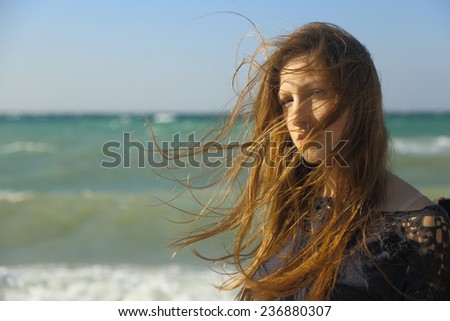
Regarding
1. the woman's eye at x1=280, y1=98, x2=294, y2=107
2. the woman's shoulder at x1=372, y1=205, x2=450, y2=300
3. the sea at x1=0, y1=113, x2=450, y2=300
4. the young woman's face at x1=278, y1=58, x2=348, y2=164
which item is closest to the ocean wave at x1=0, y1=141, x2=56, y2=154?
the sea at x1=0, y1=113, x2=450, y2=300

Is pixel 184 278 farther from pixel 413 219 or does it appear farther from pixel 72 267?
pixel 413 219

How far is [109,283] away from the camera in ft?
18.7

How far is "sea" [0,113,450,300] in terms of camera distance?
5.33m

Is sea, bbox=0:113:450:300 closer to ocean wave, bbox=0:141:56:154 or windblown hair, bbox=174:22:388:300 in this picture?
windblown hair, bbox=174:22:388:300

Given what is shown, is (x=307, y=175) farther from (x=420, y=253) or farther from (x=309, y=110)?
(x=420, y=253)

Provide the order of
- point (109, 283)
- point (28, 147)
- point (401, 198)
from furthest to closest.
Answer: point (28, 147)
point (109, 283)
point (401, 198)

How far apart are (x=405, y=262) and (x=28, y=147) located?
17.1 m

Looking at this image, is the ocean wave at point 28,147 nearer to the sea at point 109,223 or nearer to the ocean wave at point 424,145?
the sea at point 109,223

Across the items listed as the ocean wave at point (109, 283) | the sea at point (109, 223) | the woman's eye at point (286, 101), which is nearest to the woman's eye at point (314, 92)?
the woman's eye at point (286, 101)

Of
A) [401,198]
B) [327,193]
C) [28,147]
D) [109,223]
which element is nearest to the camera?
[401,198]

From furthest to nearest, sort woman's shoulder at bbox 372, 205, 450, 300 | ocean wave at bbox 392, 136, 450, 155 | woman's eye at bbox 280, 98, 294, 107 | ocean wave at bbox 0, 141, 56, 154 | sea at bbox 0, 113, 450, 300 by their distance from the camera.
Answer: ocean wave at bbox 0, 141, 56, 154 < ocean wave at bbox 392, 136, 450, 155 < sea at bbox 0, 113, 450, 300 < woman's eye at bbox 280, 98, 294, 107 < woman's shoulder at bbox 372, 205, 450, 300

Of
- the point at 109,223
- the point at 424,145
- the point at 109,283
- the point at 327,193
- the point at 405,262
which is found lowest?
the point at 109,283

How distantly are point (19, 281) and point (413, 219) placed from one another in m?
4.75

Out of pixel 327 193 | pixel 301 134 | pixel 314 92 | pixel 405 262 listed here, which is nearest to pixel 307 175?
pixel 327 193
